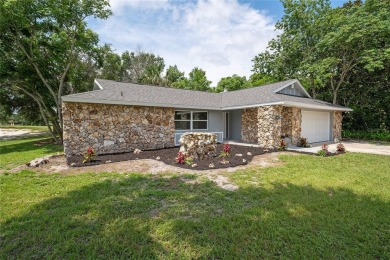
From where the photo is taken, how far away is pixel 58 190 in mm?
4672

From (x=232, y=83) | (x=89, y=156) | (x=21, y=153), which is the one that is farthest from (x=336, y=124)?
(x=21, y=153)

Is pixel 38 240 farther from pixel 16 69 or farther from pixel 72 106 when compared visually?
pixel 16 69

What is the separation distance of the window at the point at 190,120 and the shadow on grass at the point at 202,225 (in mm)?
8099

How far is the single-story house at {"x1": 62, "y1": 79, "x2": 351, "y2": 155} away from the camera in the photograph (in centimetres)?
893

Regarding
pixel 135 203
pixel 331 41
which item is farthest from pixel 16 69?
pixel 331 41

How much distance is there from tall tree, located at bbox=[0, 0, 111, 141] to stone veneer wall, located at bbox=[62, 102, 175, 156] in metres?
6.65

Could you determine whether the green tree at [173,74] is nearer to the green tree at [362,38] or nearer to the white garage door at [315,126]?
the green tree at [362,38]

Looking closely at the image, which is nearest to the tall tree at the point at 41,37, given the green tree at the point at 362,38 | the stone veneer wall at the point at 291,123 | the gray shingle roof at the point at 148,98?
the gray shingle roof at the point at 148,98

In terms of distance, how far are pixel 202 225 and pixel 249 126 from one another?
11.1 meters

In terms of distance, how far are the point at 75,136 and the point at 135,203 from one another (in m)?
6.52

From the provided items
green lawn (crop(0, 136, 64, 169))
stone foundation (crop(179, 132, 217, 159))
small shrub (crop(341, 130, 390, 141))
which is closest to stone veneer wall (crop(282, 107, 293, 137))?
stone foundation (crop(179, 132, 217, 159))

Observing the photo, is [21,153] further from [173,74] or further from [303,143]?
[173,74]

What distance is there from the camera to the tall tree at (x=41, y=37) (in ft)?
36.2

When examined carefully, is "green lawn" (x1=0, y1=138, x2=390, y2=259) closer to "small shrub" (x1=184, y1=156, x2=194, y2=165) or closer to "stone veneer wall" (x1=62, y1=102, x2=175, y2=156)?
"small shrub" (x1=184, y1=156, x2=194, y2=165)
